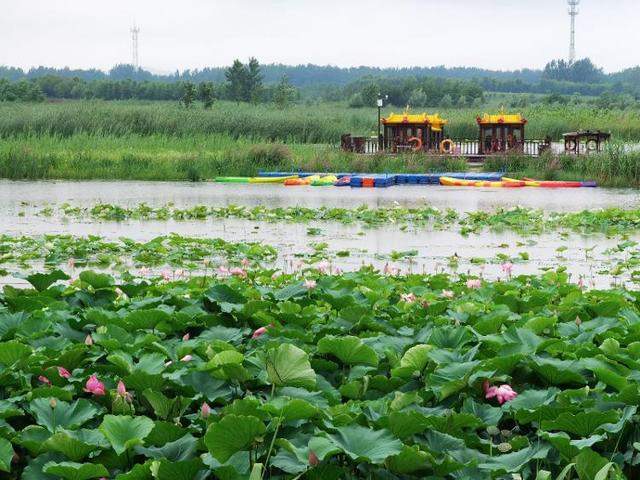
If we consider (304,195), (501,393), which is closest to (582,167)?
(304,195)

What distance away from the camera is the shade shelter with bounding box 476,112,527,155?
101 ft

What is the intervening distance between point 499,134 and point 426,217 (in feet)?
56.9

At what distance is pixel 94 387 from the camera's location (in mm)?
3338

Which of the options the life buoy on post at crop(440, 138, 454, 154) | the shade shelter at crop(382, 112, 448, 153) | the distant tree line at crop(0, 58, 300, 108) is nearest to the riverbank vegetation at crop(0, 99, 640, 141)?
the shade shelter at crop(382, 112, 448, 153)

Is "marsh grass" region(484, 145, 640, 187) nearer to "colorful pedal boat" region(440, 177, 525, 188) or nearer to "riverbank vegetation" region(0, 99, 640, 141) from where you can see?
"colorful pedal boat" region(440, 177, 525, 188)

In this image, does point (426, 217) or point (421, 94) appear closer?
point (426, 217)

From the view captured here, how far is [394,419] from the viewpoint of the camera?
9.87 ft

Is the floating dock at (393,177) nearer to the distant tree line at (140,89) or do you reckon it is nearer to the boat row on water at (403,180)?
the boat row on water at (403,180)

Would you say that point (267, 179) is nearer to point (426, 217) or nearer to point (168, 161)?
point (168, 161)

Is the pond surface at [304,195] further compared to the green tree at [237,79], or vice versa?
the green tree at [237,79]

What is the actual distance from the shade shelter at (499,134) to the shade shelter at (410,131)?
143cm

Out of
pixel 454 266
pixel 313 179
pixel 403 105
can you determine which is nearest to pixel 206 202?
pixel 313 179

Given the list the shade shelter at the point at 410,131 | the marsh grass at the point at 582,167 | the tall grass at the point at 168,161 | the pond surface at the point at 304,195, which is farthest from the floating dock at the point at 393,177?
the shade shelter at the point at 410,131

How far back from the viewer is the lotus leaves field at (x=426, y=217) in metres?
13.8
